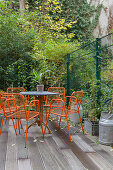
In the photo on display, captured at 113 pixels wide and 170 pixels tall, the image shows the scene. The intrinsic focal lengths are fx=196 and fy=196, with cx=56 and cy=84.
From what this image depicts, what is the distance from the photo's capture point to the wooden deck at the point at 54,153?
7.72ft

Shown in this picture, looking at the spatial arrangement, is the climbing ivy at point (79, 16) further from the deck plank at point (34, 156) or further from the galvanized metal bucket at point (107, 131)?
the deck plank at point (34, 156)

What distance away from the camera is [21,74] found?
7164 mm

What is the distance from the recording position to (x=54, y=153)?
275 centimetres

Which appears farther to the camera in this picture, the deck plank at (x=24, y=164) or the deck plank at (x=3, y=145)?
the deck plank at (x=3, y=145)

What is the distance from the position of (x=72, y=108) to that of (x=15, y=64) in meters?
3.67

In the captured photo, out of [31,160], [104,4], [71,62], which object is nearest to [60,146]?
[31,160]

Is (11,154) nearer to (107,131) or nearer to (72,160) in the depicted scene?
(72,160)

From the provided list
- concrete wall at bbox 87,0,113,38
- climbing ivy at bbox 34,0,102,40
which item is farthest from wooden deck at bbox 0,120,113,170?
concrete wall at bbox 87,0,113,38

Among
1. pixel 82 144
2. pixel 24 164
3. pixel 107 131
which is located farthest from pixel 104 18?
pixel 24 164

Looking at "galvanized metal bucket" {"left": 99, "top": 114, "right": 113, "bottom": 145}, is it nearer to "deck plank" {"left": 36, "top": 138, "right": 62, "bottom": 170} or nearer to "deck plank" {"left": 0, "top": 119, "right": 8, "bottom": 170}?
"deck plank" {"left": 36, "top": 138, "right": 62, "bottom": 170}

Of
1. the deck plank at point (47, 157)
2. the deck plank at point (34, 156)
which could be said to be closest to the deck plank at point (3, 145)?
the deck plank at point (34, 156)

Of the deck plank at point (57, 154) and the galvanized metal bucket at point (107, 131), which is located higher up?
the galvanized metal bucket at point (107, 131)

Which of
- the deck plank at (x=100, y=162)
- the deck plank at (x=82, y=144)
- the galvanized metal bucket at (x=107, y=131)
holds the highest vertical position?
the galvanized metal bucket at (x=107, y=131)

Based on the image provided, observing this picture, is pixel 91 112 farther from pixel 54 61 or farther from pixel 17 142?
pixel 54 61
